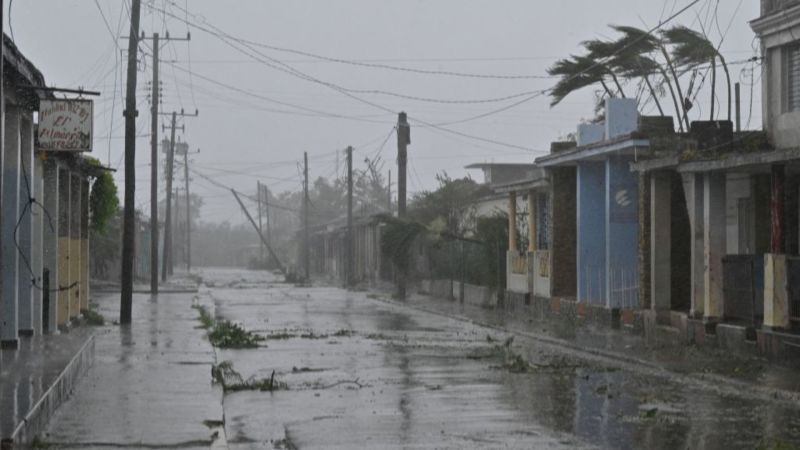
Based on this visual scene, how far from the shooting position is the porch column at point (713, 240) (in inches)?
923

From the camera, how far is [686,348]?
23.5m

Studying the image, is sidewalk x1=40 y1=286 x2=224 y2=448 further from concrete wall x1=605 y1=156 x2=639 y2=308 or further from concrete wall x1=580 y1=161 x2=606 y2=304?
concrete wall x1=580 y1=161 x2=606 y2=304

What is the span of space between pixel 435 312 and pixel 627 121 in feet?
34.9

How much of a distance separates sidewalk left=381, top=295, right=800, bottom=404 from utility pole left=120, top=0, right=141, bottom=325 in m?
8.87

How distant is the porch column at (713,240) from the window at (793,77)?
2192 mm

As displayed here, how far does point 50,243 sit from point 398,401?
1126cm

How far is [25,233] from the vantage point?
71.4ft

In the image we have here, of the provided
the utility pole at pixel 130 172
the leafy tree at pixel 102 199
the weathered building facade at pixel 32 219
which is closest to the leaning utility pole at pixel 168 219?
the leafy tree at pixel 102 199

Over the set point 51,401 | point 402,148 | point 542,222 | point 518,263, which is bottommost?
point 51,401

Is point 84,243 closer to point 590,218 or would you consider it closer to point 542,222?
point 590,218

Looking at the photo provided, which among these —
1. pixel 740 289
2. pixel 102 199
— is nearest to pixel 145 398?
pixel 740 289

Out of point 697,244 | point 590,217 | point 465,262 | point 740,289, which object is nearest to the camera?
point 740,289

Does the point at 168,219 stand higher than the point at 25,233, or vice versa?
the point at 168,219

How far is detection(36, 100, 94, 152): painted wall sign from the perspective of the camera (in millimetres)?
20312
